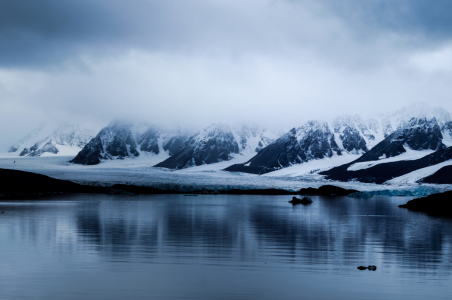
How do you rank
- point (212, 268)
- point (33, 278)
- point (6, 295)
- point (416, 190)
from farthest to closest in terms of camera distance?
point (416, 190) < point (212, 268) < point (33, 278) < point (6, 295)

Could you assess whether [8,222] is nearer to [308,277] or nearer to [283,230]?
[283,230]

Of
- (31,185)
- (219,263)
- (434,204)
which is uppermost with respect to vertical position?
(31,185)

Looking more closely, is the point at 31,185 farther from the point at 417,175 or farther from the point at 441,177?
the point at 417,175

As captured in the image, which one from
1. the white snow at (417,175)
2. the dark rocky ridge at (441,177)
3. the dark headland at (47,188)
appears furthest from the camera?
the white snow at (417,175)

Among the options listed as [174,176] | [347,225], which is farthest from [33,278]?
[174,176]

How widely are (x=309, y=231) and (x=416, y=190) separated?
282 ft

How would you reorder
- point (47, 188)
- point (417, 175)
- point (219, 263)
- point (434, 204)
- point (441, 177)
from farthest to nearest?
1. point (417, 175)
2. point (441, 177)
3. point (47, 188)
4. point (434, 204)
5. point (219, 263)

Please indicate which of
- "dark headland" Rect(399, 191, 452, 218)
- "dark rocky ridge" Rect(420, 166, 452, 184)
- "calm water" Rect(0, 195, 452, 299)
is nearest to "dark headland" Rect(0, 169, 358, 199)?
"dark rocky ridge" Rect(420, 166, 452, 184)

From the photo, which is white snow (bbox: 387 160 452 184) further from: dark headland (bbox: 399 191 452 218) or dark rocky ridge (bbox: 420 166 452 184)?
dark headland (bbox: 399 191 452 218)

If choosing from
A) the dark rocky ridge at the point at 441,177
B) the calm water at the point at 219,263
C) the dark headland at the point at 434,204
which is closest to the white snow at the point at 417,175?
the dark rocky ridge at the point at 441,177

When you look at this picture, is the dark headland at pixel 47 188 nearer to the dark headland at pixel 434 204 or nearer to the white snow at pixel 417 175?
the dark headland at pixel 434 204

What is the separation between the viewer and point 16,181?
103 meters

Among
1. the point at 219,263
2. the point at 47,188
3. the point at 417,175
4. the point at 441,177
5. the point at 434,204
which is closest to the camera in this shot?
the point at 219,263

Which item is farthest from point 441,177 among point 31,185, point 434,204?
point 31,185
